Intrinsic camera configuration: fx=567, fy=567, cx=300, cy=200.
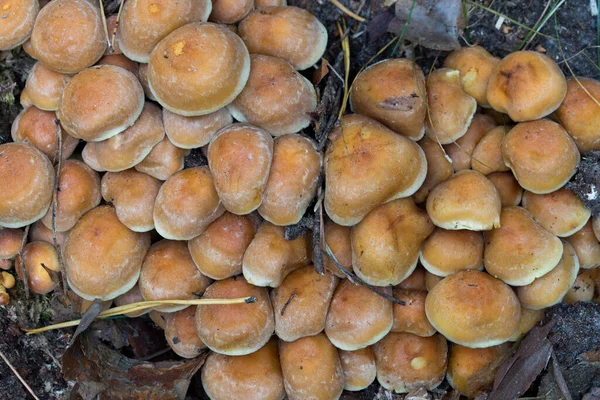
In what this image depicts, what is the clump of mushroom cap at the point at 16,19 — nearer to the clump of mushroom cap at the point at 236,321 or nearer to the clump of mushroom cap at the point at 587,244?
the clump of mushroom cap at the point at 236,321

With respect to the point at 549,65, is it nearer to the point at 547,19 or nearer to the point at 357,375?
the point at 547,19

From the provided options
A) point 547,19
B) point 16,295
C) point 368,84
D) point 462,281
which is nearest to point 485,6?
point 547,19

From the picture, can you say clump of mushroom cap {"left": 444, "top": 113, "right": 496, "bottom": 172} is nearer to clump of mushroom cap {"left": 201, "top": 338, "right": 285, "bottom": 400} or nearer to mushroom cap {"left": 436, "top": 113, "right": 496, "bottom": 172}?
mushroom cap {"left": 436, "top": 113, "right": 496, "bottom": 172}

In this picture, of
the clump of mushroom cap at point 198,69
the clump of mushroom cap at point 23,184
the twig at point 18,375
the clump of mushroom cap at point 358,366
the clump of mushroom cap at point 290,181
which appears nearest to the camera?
the clump of mushroom cap at point 198,69

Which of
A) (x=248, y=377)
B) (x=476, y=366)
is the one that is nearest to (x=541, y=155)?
(x=476, y=366)

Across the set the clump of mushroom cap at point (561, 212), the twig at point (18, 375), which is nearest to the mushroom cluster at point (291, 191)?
the clump of mushroom cap at point (561, 212)

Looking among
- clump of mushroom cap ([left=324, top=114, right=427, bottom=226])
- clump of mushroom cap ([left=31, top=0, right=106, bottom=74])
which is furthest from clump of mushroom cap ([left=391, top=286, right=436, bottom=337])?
clump of mushroom cap ([left=31, top=0, right=106, bottom=74])
